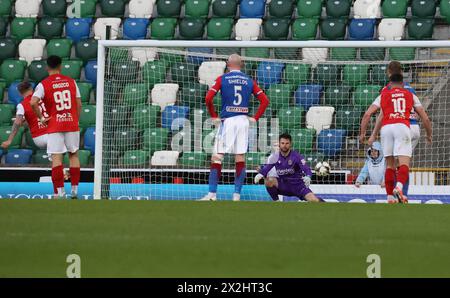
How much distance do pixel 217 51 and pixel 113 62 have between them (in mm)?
3215

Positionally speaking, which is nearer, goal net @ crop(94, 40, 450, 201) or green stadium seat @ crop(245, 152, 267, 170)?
goal net @ crop(94, 40, 450, 201)

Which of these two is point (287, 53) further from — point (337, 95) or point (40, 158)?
point (40, 158)

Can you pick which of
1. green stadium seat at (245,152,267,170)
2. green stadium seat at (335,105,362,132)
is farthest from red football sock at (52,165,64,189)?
green stadium seat at (335,105,362,132)

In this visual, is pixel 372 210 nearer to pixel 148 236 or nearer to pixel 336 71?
pixel 148 236

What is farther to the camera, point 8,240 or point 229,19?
point 229,19

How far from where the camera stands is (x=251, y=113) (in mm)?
18281

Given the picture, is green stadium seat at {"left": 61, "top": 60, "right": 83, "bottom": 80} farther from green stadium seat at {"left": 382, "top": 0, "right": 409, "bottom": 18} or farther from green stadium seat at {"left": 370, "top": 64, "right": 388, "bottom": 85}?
green stadium seat at {"left": 370, "top": 64, "right": 388, "bottom": 85}

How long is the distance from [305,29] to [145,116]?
17.0 ft

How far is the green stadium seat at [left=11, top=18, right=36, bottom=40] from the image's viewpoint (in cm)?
2314

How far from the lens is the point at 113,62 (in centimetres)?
1734

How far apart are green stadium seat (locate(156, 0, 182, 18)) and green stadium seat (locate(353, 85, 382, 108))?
244 inches
